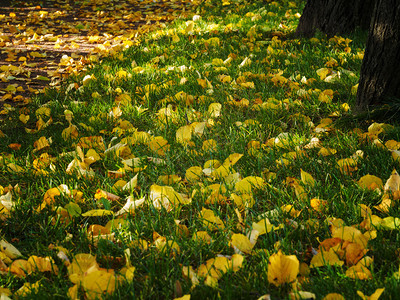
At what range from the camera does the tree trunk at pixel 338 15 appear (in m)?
4.32

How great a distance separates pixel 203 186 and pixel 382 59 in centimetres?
141

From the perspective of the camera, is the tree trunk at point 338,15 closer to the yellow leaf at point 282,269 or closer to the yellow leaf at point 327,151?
the yellow leaf at point 327,151

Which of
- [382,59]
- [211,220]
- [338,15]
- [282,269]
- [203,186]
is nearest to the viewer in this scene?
[282,269]

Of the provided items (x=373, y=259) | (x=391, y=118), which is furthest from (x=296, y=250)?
(x=391, y=118)

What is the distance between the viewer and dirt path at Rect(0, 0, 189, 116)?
Result: 14.2 feet

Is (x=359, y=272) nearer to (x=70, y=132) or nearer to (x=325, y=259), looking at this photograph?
(x=325, y=259)

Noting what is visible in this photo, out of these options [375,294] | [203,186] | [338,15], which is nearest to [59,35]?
[338,15]

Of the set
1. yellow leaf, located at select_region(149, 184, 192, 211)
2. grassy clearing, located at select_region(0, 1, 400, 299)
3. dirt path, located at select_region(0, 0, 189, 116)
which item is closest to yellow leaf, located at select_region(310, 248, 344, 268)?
grassy clearing, located at select_region(0, 1, 400, 299)

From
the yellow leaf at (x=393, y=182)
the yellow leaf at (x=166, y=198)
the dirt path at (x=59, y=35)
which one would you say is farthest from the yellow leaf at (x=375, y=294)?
the dirt path at (x=59, y=35)

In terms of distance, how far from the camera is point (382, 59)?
2.60m

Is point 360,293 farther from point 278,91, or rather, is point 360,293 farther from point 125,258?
point 278,91

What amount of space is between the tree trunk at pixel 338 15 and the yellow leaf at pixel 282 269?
3581mm

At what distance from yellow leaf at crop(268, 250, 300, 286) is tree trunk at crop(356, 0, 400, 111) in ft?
5.28

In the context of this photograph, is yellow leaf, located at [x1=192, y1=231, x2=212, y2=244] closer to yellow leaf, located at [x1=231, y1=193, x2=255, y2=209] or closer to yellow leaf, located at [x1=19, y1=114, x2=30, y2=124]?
yellow leaf, located at [x1=231, y1=193, x2=255, y2=209]
